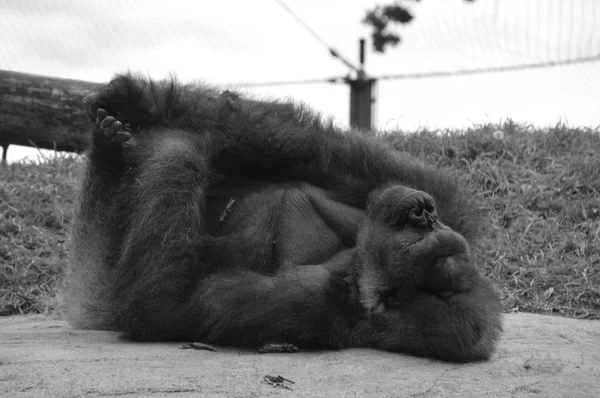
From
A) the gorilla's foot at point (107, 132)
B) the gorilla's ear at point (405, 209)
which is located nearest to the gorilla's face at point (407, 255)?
the gorilla's ear at point (405, 209)

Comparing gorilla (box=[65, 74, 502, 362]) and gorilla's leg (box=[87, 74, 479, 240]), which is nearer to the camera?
gorilla (box=[65, 74, 502, 362])

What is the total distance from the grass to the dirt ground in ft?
4.95

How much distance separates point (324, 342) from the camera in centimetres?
354

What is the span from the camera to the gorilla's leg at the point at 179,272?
11.5 ft

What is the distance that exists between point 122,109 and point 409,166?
4.72 ft

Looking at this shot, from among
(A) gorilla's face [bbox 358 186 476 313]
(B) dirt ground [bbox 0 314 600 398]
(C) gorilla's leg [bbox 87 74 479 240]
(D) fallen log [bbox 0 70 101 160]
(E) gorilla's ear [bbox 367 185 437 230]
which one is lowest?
(B) dirt ground [bbox 0 314 600 398]

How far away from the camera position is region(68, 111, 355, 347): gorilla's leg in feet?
11.5

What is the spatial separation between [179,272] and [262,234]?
1.53 ft

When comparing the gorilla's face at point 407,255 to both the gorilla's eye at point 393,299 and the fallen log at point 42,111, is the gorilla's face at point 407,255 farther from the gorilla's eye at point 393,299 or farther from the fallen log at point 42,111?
the fallen log at point 42,111

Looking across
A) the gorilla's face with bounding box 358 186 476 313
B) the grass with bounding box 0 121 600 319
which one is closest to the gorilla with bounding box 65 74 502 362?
the gorilla's face with bounding box 358 186 476 313

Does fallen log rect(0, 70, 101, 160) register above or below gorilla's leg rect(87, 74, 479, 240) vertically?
above

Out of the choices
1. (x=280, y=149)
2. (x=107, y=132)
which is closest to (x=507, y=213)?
(x=280, y=149)

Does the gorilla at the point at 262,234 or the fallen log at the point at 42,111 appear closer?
the gorilla at the point at 262,234

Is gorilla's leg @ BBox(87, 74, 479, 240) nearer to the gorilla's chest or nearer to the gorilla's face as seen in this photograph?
the gorilla's chest
